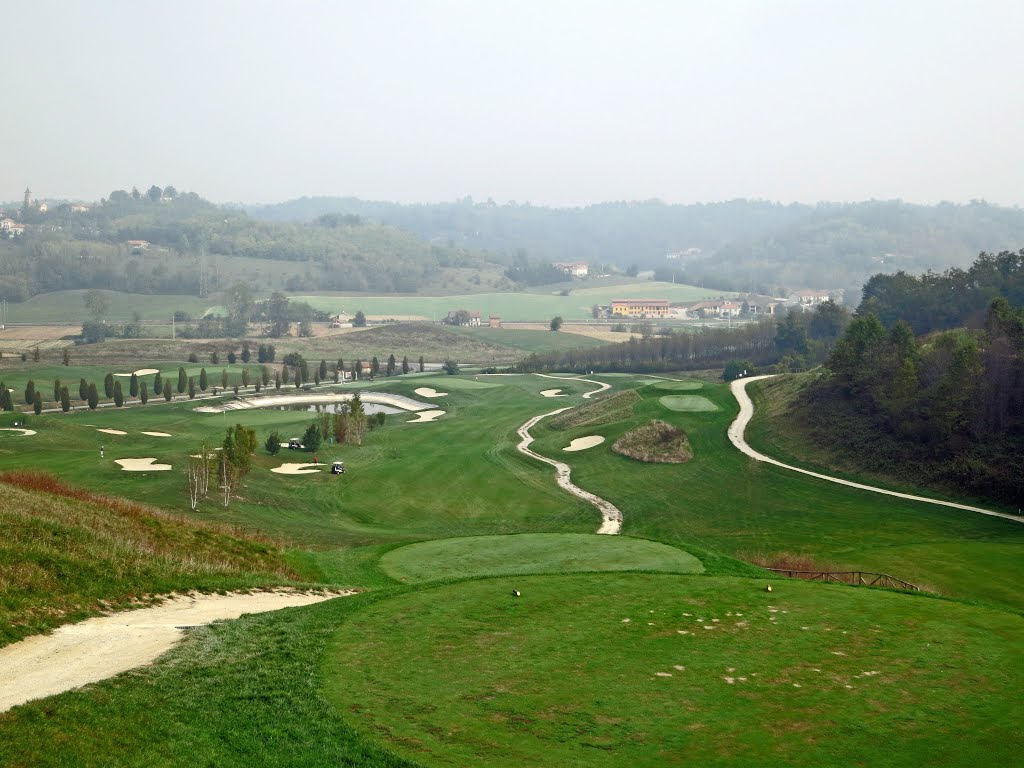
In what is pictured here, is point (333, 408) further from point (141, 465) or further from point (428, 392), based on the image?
point (141, 465)

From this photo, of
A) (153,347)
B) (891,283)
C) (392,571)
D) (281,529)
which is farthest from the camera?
(153,347)

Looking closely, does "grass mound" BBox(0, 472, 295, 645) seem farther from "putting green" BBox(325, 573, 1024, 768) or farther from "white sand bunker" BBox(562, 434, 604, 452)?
"white sand bunker" BBox(562, 434, 604, 452)

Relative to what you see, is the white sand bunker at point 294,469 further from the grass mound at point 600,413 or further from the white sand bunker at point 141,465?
the grass mound at point 600,413

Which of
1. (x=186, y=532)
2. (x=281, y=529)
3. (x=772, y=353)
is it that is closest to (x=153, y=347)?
(x=772, y=353)

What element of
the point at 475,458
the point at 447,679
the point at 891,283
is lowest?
the point at 475,458

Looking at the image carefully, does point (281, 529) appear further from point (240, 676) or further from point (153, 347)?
point (153, 347)

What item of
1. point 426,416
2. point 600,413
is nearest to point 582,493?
point 600,413
